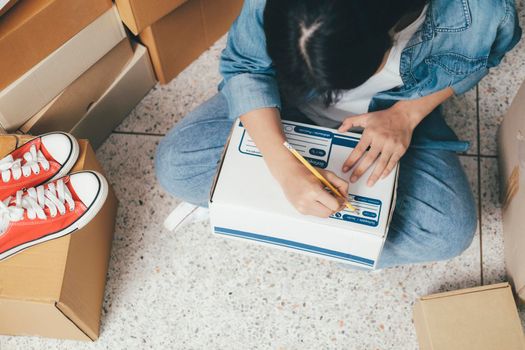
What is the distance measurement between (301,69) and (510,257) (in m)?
0.69

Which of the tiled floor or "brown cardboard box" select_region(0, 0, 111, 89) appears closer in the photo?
"brown cardboard box" select_region(0, 0, 111, 89)

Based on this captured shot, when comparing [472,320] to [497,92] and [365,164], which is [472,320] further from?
→ [497,92]

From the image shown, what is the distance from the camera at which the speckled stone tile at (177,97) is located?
1217 millimetres

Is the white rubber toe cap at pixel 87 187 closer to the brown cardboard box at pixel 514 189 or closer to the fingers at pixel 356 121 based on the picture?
the fingers at pixel 356 121

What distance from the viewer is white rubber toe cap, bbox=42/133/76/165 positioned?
2.89 ft

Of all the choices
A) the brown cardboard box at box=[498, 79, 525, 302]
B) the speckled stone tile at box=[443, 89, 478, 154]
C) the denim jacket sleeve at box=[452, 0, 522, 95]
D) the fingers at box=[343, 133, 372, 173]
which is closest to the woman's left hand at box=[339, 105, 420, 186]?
the fingers at box=[343, 133, 372, 173]

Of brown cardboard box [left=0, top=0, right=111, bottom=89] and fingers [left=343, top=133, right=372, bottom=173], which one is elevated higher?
brown cardboard box [left=0, top=0, right=111, bottom=89]

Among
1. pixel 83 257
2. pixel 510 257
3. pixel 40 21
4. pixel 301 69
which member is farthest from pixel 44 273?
pixel 510 257

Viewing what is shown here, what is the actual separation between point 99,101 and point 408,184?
2.21ft

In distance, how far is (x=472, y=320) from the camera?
92 cm

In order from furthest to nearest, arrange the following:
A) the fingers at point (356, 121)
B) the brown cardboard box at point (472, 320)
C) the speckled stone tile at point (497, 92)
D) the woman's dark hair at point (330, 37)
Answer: the speckled stone tile at point (497, 92) < the brown cardboard box at point (472, 320) < the fingers at point (356, 121) < the woman's dark hair at point (330, 37)

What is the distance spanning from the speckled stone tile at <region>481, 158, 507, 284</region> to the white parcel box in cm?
43

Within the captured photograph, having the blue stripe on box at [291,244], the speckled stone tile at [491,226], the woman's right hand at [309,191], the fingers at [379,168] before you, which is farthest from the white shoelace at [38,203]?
the speckled stone tile at [491,226]

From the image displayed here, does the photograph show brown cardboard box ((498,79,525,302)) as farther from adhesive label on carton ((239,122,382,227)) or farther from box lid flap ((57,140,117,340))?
box lid flap ((57,140,117,340))
